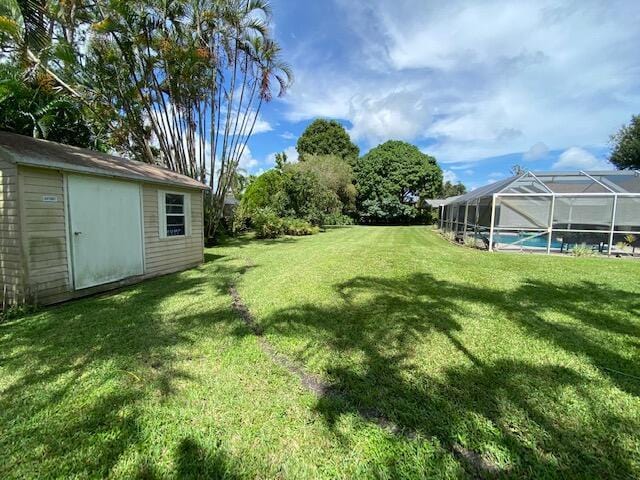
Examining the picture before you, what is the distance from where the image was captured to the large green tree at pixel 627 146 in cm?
1902

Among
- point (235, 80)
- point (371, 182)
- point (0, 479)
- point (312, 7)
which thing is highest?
point (312, 7)

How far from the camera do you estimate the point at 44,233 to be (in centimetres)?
500

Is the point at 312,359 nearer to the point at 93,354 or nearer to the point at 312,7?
the point at 93,354

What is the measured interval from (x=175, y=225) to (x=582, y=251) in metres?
12.8

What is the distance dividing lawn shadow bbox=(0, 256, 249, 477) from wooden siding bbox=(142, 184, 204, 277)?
1953 mm

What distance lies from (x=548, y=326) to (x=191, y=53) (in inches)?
463

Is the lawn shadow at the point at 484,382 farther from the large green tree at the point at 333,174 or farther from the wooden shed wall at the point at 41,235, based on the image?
the large green tree at the point at 333,174

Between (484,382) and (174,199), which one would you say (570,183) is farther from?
(174,199)

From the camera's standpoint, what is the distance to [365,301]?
4.89 m

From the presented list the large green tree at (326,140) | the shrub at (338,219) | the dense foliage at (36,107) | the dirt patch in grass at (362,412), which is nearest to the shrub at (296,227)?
the shrub at (338,219)

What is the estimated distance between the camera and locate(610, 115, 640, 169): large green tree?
19016 mm

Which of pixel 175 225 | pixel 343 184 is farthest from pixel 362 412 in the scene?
pixel 343 184

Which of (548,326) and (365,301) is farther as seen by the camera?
(365,301)

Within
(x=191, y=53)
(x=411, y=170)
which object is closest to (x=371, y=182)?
(x=411, y=170)
